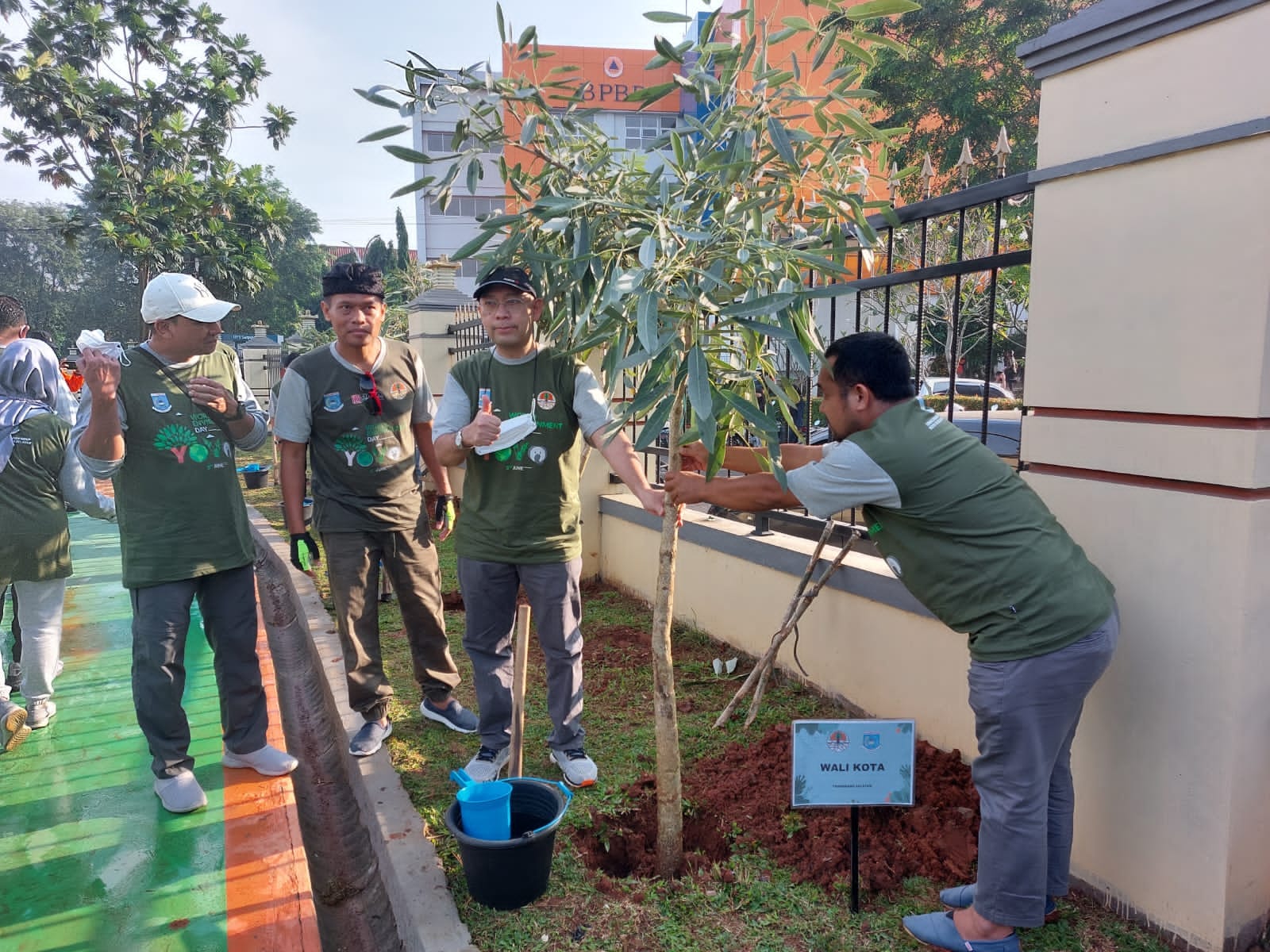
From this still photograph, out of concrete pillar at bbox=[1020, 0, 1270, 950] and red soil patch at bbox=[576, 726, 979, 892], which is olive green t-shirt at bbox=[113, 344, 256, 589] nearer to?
red soil patch at bbox=[576, 726, 979, 892]

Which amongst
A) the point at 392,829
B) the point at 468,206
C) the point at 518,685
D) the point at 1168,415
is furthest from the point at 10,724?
the point at 468,206

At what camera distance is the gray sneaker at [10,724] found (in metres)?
3.76

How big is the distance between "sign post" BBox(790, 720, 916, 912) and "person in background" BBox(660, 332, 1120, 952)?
214 millimetres

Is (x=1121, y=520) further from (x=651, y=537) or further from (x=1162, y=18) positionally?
(x=651, y=537)

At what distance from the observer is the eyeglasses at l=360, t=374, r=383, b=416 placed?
11.9 ft

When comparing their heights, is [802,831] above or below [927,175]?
below

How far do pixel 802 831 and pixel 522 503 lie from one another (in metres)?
1.54

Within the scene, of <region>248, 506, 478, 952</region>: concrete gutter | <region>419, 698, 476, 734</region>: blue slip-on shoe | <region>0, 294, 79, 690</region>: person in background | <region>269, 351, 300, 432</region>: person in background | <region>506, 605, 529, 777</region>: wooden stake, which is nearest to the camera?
<region>248, 506, 478, 952</region>: concrete gutter

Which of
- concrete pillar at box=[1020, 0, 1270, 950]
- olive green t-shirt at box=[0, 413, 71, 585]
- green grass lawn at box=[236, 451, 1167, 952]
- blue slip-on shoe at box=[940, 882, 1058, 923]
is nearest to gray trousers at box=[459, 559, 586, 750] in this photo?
green grass lawn at box=[236, 451, 1167, 952]

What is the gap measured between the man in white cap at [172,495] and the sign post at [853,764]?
2.32 meters

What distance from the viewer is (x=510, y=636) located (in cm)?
337

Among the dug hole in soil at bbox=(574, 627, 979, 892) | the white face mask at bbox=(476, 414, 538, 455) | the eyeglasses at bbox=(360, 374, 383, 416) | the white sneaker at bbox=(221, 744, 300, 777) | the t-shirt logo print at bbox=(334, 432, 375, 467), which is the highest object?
the eyeglasses at bbox=(360, 374, 383, 416)

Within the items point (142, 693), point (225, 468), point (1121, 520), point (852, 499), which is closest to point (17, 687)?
point (142, 693)

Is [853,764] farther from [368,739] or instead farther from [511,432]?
[368,739]
